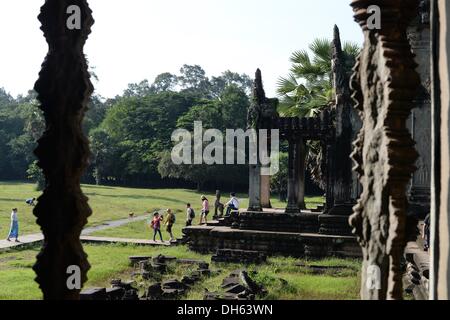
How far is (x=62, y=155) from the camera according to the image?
3.31 m

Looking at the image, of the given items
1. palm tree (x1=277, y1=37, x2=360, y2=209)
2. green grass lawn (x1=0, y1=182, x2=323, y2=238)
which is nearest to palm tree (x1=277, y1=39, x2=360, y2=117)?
palm tree (x1=277, y1=37, x2=360, y2=209)

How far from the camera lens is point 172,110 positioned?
53375 mm

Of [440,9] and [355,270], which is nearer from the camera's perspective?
[440,9]

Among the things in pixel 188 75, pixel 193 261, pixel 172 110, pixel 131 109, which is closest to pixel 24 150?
pixel 131 109

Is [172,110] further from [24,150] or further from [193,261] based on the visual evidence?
[193,261]

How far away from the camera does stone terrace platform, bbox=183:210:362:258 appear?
12922mm

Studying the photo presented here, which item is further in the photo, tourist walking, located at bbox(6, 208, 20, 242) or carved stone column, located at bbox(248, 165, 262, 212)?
carved stone column, located at bbox(248, 165, 262, 212)

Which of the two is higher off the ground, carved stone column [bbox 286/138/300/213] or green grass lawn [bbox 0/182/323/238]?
carved stone column [bbox 286/138/300/213]

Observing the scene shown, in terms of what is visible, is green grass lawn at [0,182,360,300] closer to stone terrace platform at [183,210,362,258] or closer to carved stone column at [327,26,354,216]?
stone terrace platform at [183,210,362,258]

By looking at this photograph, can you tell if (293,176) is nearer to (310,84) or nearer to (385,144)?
(310,84)

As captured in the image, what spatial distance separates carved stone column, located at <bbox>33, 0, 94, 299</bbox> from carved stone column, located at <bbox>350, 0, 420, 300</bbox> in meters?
1.77

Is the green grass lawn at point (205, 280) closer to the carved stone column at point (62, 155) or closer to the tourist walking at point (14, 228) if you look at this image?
the tourist walking at point (14, 228)

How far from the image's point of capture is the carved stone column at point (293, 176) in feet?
48.8
